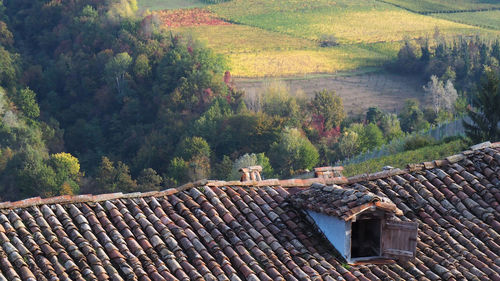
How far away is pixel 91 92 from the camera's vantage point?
88250 mm

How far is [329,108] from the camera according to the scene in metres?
72.1

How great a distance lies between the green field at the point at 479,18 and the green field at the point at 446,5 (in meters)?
1.37

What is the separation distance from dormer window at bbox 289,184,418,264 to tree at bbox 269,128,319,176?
48861 millimetres

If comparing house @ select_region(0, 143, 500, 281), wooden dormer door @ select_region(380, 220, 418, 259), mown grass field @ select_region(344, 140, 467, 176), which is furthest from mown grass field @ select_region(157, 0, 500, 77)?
wooden dormer door @ select_region(380, 220, 418, 259)

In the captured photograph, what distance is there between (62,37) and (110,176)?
1515 inches

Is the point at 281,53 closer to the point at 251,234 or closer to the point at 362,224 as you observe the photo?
the point at 362,224

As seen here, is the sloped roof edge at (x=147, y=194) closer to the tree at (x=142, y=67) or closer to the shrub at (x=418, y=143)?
the shrub at (x=418, y=143)

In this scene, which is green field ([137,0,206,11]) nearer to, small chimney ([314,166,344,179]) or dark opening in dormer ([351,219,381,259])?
small chimney ([314,166,344,179])

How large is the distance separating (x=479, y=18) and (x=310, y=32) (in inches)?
738

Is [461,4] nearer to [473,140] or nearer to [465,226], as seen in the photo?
[473,140]

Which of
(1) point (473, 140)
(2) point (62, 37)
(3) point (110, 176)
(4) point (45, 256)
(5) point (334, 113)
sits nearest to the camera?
(4) point (45, 256)

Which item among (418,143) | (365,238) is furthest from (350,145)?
(365,238)

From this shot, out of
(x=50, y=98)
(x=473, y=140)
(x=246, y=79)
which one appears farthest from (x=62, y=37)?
(x=473, y=140)

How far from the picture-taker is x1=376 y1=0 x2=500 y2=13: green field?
95.1 meters
